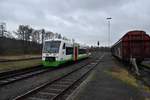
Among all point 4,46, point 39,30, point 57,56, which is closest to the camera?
point 57,56

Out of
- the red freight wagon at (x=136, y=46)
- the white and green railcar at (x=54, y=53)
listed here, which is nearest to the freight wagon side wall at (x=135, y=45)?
the red freight wagon at (x=136, y=46)

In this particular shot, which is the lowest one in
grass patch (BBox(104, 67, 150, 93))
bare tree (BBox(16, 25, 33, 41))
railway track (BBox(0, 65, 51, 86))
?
grass patch (BBox(104, 67, 150, 93))

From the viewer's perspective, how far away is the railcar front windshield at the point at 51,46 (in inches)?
824

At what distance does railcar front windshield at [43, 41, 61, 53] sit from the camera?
20.9 meters

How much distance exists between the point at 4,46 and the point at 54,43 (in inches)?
1664

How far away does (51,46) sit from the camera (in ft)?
70.2

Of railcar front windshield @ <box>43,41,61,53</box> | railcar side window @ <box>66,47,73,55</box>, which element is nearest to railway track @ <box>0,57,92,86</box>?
railcar front windshield @ <box>43,41,61,53</box>

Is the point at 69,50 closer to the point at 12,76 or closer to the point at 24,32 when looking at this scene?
the point at 12,76

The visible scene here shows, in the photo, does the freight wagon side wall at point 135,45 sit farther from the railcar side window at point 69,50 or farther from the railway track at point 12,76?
the railway track at point 12,76

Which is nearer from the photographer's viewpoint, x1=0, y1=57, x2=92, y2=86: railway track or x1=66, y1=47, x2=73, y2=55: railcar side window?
x1=0, y1=57, x2=92, y2=86: railway track

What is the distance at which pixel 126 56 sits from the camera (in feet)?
69.8

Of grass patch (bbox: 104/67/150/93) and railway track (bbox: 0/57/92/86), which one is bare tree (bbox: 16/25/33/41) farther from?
grass patch (bbox: 104/67/150/93)

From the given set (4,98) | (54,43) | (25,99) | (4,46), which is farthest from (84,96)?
(4,46)

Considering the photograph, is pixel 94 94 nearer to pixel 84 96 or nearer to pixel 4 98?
pixel 84 96
